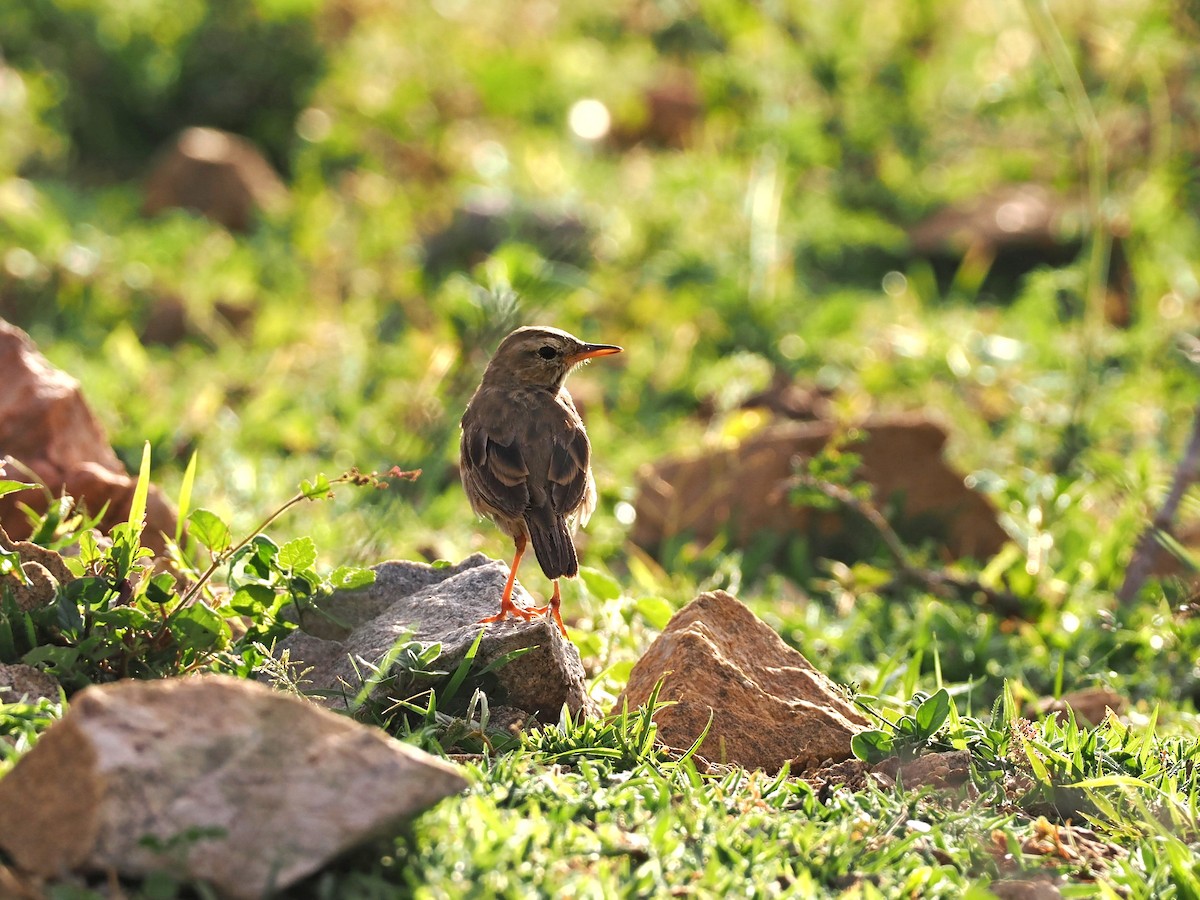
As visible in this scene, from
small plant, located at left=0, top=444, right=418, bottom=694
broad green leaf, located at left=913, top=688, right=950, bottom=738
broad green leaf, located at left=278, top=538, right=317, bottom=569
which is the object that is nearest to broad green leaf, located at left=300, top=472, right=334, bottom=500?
small plant, located at left=0, top=444, right=418, bottom=694

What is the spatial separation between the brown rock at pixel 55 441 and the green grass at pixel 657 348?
0.68ft

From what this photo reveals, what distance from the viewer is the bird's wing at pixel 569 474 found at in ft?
16.3

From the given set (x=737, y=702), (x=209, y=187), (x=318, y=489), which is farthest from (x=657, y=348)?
(x=318, y=489)

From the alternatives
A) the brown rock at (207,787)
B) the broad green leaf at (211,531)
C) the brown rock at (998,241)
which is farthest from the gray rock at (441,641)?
the brown rock at (998,241)

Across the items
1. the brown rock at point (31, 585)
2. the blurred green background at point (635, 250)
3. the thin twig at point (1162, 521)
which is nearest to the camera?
the brown rock at point (31, 585)

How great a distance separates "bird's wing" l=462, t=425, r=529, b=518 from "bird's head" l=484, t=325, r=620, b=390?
443 mm

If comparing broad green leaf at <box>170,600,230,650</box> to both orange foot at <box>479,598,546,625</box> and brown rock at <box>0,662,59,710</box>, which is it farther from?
orange foot at <box>479,598,546,625</box>

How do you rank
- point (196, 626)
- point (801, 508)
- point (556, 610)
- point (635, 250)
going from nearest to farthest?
point (196, 626)
point (556, 610)
point (801, 508)
point (635, 250)

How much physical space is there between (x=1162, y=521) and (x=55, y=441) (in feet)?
14.0

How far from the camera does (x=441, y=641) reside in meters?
4.09

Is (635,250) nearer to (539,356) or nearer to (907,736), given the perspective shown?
(539,356)

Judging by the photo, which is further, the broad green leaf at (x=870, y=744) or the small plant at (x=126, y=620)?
the broad green leaf at (x=870, y=744)

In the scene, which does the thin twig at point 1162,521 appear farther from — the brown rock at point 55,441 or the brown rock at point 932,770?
the brown rock at point 55,441

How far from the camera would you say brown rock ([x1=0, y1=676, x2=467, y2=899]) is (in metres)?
2.89
